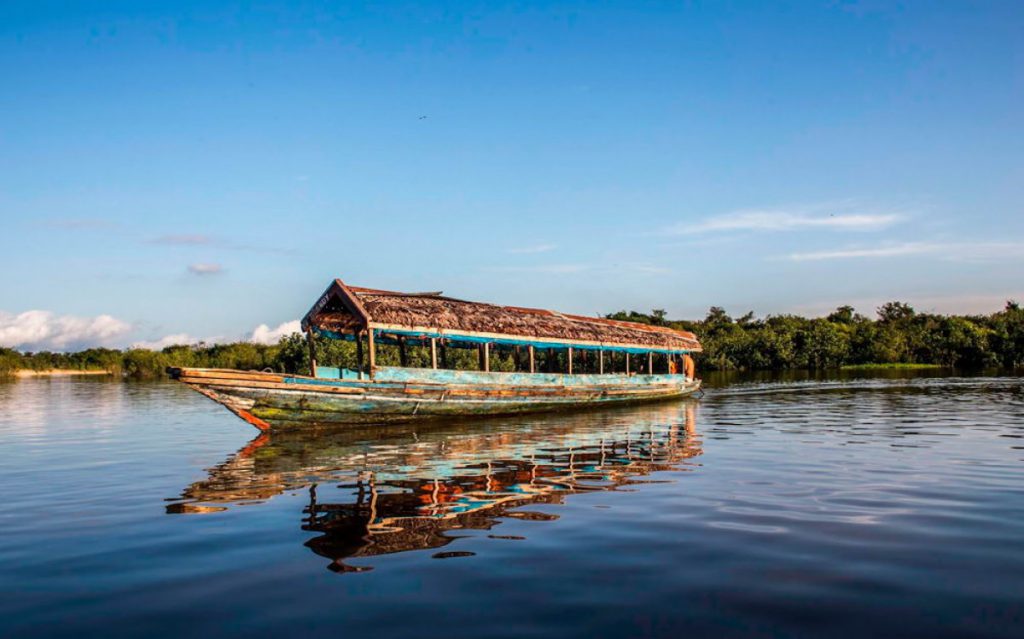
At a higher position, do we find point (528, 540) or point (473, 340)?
point (473, 340)

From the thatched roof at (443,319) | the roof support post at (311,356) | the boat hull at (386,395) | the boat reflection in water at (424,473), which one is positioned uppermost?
the thatched roof at (443,319)

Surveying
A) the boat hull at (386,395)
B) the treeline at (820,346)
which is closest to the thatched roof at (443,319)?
the boat hull at (386,395)

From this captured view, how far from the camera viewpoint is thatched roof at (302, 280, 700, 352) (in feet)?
66.1

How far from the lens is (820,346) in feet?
235

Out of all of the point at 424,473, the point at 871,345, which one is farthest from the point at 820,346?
the point at 424,473

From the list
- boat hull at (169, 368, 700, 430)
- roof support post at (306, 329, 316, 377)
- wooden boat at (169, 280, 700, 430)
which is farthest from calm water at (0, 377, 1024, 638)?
roof support post at (306, 329, 316, 377)

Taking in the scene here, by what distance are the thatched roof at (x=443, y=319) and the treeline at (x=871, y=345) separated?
4842cm

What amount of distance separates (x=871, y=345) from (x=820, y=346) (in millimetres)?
4723

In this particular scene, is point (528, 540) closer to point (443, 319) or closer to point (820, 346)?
point (443, 319)

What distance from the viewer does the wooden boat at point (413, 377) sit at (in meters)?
17.9

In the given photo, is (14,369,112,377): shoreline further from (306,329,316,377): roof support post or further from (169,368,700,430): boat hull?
(169,368,700,430): boat hull

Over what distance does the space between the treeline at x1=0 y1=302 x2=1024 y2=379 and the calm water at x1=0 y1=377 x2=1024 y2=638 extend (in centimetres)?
3643

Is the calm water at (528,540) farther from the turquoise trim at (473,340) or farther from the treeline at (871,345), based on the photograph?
the treeline at (871,345)

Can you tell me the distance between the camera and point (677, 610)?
16.5 ft
